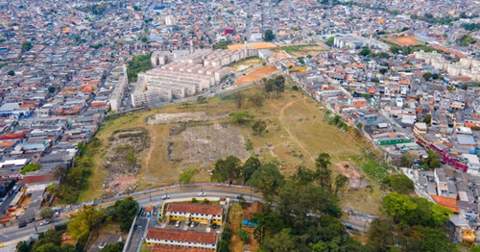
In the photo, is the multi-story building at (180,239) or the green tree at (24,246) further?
→ the multi-story building at (180,239)

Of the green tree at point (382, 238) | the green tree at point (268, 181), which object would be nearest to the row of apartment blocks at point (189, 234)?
the green tree at point (268, 181)

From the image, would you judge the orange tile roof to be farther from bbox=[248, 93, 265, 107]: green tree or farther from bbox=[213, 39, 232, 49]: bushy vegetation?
bbox=[213, 39, 232, 49]: bushy vegetation

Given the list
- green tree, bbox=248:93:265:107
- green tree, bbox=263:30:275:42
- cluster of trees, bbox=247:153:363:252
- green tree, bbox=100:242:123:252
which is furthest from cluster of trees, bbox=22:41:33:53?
cluster of trees, bbox=247:153:363:252

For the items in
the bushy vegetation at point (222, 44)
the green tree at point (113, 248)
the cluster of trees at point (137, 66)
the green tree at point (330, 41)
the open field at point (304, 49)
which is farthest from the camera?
the green tree at point (330, 41)

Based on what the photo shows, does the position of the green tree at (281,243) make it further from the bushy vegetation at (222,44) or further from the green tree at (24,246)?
the bushy vegetation at (222,44)

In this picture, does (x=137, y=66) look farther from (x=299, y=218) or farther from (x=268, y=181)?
(x=299, y=218)

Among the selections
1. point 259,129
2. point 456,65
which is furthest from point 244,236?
point 456,65
